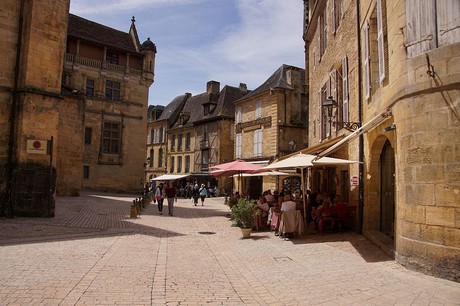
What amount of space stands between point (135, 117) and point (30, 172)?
61.0 feet

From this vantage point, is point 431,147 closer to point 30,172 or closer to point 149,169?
point 30,172

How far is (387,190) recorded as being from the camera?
8.42 metres

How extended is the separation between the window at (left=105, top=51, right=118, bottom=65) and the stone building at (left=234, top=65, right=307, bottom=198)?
1111cm

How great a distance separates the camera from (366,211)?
861cm

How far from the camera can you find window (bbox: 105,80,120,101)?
2878 centimetres

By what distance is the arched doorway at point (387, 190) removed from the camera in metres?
8.34

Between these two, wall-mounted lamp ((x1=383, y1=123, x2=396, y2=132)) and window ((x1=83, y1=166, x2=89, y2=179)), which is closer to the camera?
wall-mounted lamp ((x1=383, y1=123, x2=396, y2=132))

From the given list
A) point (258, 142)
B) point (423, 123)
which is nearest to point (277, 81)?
point (258, 142)

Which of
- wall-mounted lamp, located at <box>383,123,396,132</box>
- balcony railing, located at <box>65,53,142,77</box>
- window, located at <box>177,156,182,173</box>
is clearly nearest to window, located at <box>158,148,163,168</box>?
window, located at <box>177,156,182,173</box>

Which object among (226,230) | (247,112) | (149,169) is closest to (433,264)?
Result: (226,230)

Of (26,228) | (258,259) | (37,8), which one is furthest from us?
(37,8)

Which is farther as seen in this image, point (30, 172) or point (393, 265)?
point (30, 172)

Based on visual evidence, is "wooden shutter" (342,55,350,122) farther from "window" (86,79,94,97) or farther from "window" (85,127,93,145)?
"window" (86,79,94,97)

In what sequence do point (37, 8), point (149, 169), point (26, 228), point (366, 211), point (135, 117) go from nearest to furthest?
point (366, 211)
point (26, 228)
point (37, 8)
point (135, 117)
point (149, 169)
